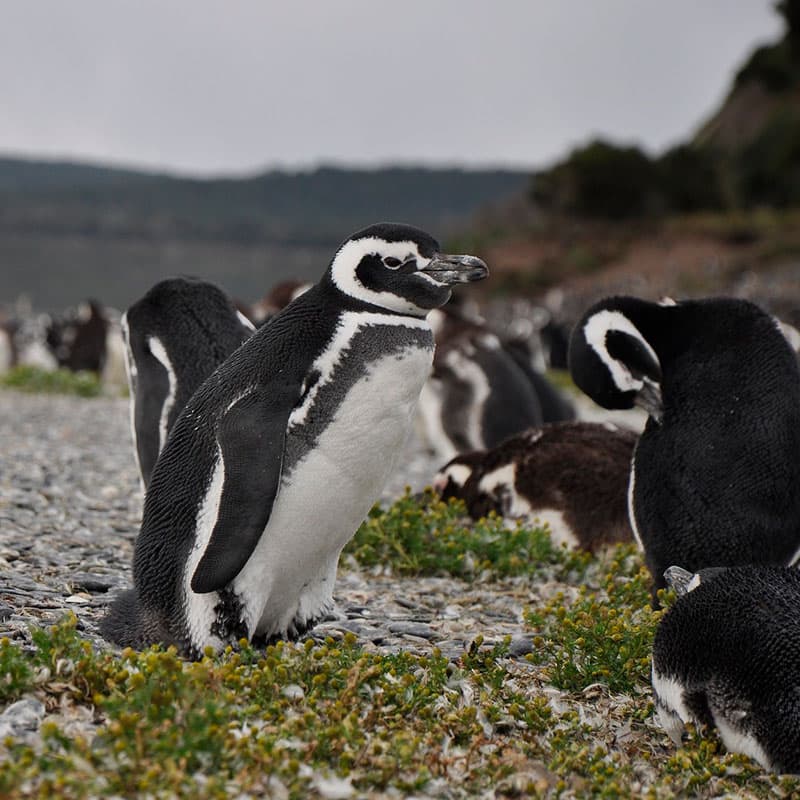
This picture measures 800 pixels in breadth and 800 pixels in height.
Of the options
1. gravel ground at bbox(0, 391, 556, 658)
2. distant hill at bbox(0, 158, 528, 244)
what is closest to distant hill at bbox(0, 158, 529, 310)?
distant hill at bbox(0, 158, 528, 244)

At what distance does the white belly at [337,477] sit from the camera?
3.65 metres

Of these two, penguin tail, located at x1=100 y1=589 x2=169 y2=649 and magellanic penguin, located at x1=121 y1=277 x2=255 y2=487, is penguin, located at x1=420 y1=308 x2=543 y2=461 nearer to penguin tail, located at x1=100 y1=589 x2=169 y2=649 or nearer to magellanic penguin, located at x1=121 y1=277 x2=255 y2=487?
magellanic penguin, located at x1=121 y1=277 x2=255 y2=487

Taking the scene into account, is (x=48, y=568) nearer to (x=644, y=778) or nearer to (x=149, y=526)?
(x=149, y=526)

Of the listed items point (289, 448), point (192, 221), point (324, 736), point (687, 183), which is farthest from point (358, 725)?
point (192, 221)

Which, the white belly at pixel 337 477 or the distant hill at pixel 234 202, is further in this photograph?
the distant hill at pixel 234 202

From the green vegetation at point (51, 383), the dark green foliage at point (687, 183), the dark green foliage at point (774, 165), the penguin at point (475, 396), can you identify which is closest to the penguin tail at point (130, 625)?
the penguin at point (475, 396)

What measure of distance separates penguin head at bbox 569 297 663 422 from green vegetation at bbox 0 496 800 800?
113 centimetres

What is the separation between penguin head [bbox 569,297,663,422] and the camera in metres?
4.92

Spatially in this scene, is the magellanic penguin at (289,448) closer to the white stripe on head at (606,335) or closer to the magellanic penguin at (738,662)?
the magellanic penguin at (738,662)

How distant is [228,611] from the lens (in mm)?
3713

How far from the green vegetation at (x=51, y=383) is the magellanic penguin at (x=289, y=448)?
41.7 feet

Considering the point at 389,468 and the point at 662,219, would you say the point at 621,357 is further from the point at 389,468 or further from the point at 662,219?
the point at 662,219

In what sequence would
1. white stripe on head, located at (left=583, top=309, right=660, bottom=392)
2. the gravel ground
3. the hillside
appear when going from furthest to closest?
the hillside → white stripe on head, located at (left=583, top=309, right=660, bottom=392) → the gravel ground

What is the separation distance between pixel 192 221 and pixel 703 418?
285ft
